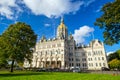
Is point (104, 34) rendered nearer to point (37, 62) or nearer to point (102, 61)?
point (102, 61)

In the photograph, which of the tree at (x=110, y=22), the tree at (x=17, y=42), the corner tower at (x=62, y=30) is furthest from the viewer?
the corner tower at (x=62, y=30)

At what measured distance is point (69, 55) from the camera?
327 ft

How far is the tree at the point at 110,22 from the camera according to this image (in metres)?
28.0

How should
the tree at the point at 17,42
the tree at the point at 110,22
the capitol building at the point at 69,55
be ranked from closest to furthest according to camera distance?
the tree at the point at 110,22 → the tree at the point at 17,42 → the capitol building at the point at 69,55

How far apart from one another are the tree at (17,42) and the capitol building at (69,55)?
44.4 meters

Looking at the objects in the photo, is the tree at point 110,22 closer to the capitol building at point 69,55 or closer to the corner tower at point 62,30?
the capitol building at point 69,55

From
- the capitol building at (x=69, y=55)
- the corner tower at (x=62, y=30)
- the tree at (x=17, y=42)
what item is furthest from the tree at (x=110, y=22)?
the corner tower at (x=62, y=30)

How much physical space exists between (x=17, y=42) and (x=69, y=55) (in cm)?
5683

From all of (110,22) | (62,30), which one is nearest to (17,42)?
(110,22)

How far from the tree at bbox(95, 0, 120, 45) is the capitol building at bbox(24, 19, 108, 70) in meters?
60.5

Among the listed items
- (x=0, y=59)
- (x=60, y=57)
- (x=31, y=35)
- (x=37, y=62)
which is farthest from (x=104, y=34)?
(x=37, y=62)

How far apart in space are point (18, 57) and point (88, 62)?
195 ft

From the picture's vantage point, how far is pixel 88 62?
312ft

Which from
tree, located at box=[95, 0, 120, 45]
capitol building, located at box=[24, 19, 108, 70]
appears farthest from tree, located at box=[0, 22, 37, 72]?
capitol building, located at box=[24, 19, 108, 70]
